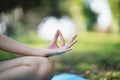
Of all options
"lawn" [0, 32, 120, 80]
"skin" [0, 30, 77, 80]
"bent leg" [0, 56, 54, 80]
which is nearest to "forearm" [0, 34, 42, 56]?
"skin" [0, 30, 77, 80]

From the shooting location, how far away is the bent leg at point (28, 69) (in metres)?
3.01

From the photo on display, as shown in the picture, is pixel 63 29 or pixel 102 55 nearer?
pixel 102 55

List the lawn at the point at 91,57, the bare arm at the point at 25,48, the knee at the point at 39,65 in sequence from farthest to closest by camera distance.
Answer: the lawn at the point at 91,57, the bare arm at the point at 25,48, the knee at the point at 39,65

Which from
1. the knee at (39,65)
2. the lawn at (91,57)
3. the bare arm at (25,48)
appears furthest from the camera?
the lawn at (91,57)

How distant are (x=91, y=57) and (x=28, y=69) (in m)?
3.25

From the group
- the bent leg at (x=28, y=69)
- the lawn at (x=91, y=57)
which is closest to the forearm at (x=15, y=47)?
the bent leg at (x=28, y=69)

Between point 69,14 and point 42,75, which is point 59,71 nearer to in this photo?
point 42,75

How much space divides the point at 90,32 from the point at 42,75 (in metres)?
4.79

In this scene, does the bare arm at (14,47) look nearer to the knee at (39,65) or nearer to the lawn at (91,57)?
the knee at (39,65)

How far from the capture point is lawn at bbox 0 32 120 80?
16.1 feet

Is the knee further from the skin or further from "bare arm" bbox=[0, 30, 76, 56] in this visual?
"bare arm" bbox=[0, 30, 76, 56]

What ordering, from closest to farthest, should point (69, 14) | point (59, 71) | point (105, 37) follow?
point (59, 71) < point (105, 37) < point (69, 14)

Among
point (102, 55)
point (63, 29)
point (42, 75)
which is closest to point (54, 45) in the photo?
point (42, 75)

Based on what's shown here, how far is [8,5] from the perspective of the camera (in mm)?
7488
